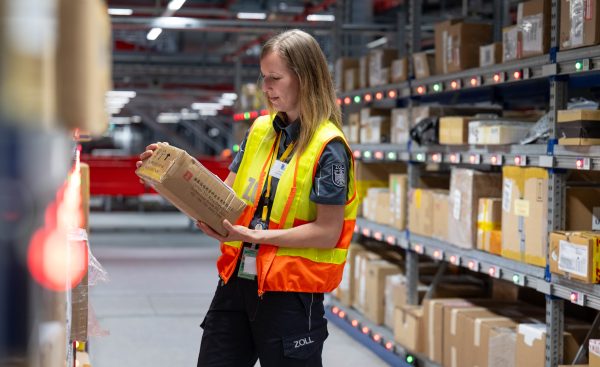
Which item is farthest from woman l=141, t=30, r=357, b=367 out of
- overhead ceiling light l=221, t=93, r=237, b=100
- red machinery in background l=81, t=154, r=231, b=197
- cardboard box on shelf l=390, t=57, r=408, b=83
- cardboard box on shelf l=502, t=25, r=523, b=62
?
overhead ceiling light l=221, t=93, r=237, b=100

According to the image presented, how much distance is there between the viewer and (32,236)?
713mm

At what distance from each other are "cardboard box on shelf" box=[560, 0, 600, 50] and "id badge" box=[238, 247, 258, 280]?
210 centimetres

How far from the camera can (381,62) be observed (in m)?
7.05

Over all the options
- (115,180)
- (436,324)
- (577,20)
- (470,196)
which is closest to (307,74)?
(577,20)

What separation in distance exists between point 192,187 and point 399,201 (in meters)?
3.95

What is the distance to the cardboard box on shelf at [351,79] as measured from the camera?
7.70 meters

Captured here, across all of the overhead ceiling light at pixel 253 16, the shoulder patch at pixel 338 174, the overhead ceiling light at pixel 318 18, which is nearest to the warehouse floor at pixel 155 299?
the shoulder patch at pixel 338 174

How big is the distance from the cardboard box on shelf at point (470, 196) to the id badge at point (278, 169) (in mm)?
2589

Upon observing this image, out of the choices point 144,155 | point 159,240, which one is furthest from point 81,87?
point 159,240

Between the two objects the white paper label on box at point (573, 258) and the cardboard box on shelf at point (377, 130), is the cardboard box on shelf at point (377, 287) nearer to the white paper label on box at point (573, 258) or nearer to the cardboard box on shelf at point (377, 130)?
the cardboard box on shelf at point (377, 130)

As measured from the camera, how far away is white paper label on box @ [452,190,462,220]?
17.9 feet

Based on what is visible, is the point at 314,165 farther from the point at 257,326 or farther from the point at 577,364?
the point at 577,364

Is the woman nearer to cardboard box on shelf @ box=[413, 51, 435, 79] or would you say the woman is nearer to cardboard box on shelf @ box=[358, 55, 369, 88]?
cardboard box on shelf @ box=[413, 51, 435, 79]

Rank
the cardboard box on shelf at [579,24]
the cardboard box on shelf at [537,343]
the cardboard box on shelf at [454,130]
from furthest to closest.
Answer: the cardboard box on shelf at [454,130], the cardboard box on shelf at [537,343], the cardboard box on shelf at [579,24]
